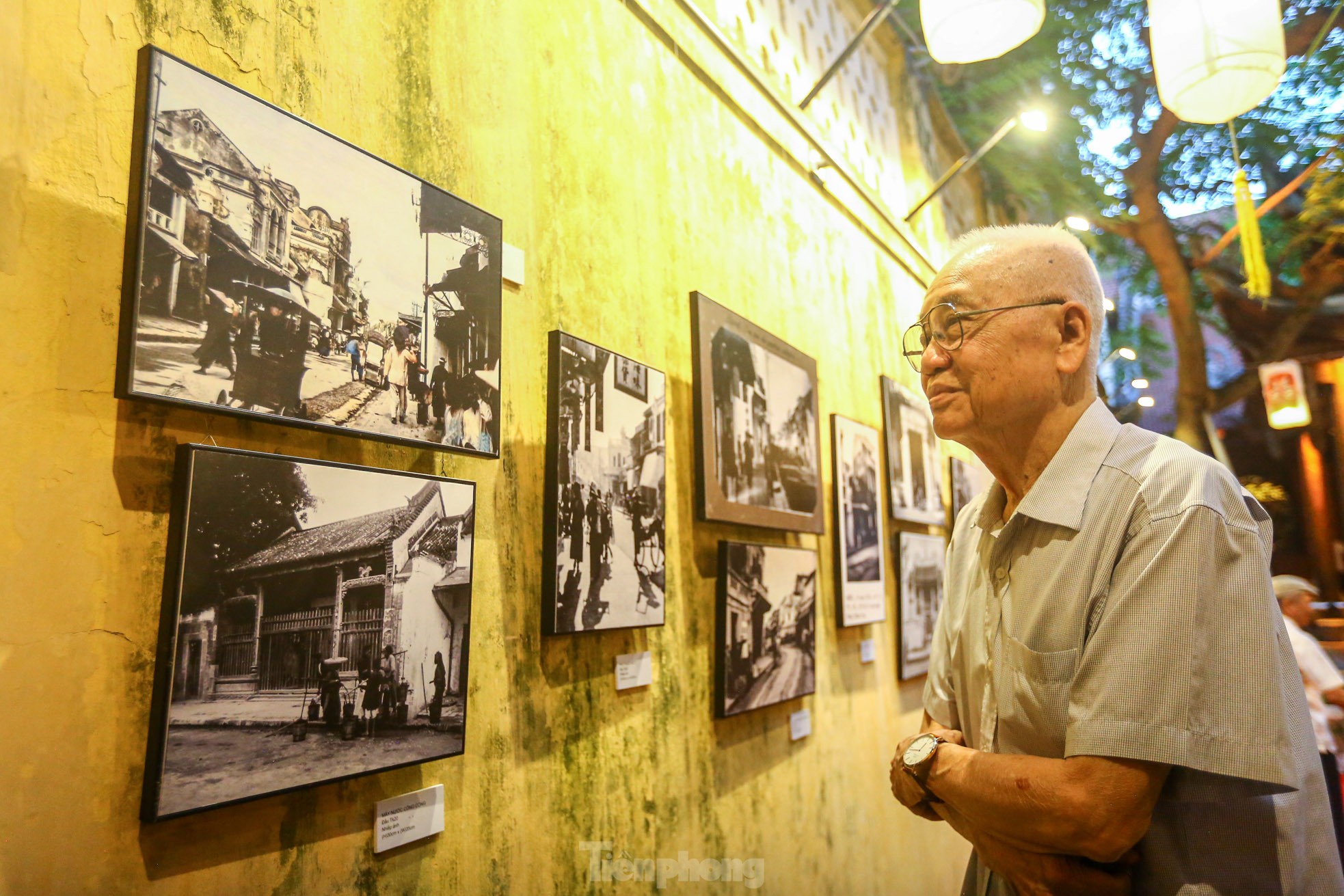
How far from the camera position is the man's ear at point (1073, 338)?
1761 mm

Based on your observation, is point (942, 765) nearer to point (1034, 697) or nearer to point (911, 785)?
point (911, 785)

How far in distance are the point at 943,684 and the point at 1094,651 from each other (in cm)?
66

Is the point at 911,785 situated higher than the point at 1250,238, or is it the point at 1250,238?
the point at 1250,238

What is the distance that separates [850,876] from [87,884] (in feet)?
10.8

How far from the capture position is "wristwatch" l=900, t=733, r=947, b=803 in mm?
1728

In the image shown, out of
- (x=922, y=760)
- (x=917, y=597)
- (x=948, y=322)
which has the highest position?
(x=948, y=322)

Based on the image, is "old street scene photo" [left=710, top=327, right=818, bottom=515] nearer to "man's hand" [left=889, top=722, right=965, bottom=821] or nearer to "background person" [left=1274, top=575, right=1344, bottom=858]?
"man's hand" [left=889, top=722, right=965, bottom=821]

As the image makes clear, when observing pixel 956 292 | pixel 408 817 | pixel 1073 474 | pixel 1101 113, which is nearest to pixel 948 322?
pixel 956 292

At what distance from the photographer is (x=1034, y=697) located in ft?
5.08

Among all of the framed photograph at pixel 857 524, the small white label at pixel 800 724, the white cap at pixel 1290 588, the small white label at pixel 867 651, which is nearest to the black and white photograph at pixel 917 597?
the framed photograph at pixel 857 524

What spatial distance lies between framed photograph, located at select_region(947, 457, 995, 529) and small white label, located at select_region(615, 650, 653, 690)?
151 inches

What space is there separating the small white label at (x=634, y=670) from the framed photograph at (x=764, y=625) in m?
0.42

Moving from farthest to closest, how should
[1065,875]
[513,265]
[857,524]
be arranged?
[857,524]
[513,265]
[1065,875]

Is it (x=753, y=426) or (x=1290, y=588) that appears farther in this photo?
(x=1290, y=588)
